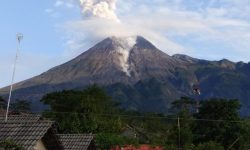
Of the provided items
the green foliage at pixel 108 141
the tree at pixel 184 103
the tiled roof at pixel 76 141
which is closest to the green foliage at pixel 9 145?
the tiled roof at pixel 76 141

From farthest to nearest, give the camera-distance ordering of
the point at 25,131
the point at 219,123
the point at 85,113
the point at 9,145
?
the point at 219,123, the point at 85,113, the point at 25,131, the point at 9,145

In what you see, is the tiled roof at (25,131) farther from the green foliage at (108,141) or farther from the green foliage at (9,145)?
the green foliage at (108,141)

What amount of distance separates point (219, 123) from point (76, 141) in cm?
3609

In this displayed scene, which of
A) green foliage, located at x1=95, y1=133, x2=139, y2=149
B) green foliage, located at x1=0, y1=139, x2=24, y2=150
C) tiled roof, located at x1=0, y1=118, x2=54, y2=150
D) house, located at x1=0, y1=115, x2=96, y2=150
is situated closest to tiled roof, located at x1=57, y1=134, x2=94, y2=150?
house, located at x1=0, y1=115, x2=96, y2=150

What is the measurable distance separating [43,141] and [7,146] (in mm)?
3622

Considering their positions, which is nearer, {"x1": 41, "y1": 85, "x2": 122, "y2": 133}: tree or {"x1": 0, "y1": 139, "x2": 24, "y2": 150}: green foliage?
{"x1": 0, "y1": 139, "x2": 24, "y2": 150}: green foliage

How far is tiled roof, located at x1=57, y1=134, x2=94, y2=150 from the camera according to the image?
29.3m

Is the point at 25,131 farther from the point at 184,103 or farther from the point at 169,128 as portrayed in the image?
the point at 184,103

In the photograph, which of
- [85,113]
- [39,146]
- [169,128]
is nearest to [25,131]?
[39,146]

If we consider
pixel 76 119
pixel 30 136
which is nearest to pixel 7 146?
pixel 30 136

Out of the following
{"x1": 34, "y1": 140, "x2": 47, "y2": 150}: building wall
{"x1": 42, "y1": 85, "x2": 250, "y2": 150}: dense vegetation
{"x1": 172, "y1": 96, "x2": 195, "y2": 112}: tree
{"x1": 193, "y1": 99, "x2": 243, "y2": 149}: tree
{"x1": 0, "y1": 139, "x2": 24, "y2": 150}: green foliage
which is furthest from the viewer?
{"x1": 172, "y1": 96, "x2": 195, "y2": 112}: tree

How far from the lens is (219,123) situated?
207ft

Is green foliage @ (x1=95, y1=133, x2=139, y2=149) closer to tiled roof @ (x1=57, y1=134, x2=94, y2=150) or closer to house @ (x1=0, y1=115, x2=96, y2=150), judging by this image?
tiled roof @ (x1=57, y1=134, x2=94, y2=150)

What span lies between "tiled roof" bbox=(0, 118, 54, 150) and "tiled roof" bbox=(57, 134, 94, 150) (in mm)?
11017
